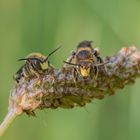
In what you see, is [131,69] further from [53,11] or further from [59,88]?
[53,11]

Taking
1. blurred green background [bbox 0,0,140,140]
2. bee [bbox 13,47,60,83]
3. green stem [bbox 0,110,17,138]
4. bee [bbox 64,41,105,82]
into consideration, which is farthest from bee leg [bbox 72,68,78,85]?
blurred green background [bbox 0,0,140,140]

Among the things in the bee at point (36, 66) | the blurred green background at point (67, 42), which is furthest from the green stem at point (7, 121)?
the blurred green background at point (67, 42)

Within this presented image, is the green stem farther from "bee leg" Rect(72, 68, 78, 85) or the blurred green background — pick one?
the blurred green background

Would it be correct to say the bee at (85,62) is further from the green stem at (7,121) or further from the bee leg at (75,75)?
the green stem at (7,121)

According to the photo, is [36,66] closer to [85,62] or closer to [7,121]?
[85,62]

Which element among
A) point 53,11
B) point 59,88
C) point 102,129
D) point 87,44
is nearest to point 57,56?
point 53,11

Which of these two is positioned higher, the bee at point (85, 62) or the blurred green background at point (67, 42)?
the blurred green background at point (67, 42)

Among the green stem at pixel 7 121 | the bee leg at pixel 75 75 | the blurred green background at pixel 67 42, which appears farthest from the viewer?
the blurred green background at pixel 67 42
